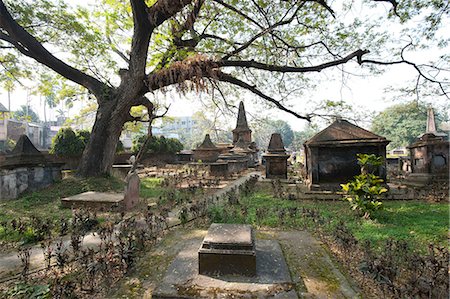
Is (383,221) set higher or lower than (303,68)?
lower

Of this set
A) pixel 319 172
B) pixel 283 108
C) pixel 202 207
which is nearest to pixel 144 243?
pixel 202 207

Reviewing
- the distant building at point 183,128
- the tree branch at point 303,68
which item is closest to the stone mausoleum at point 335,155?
the tree branch at point 303,68

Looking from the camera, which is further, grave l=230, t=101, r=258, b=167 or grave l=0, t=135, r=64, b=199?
grave l=230, t=101, r=258, b=167

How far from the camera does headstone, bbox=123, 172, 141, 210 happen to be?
7012mm

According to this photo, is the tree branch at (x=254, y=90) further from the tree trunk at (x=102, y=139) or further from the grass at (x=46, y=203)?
the grass at (x=46, y=203)

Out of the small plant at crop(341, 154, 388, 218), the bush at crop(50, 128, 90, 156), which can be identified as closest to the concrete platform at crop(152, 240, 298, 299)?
the small plant at crop(341, 154, 388, 218)

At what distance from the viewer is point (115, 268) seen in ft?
10.8

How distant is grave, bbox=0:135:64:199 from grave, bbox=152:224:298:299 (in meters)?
7.88

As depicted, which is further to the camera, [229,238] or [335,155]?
[335,155]

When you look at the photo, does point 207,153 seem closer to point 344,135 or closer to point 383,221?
point 344,135

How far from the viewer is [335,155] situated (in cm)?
929

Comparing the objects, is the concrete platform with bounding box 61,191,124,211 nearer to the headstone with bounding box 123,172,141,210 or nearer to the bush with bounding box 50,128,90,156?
the headstone with bounding box 123,172,141,210

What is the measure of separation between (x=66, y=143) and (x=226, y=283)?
18.3 metres

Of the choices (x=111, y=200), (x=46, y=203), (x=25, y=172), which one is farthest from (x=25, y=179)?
(x=111, y=200)
